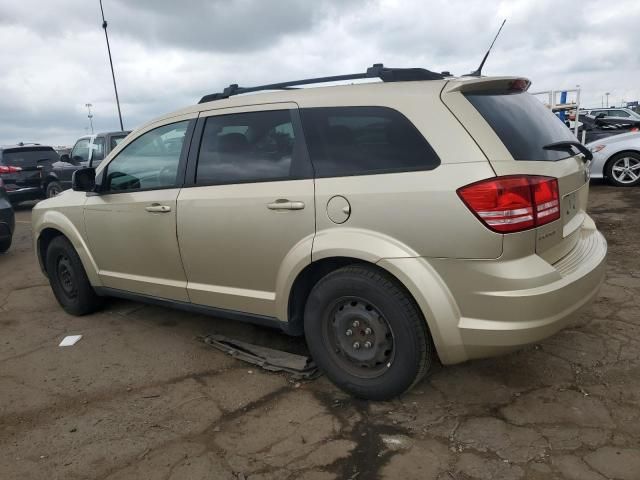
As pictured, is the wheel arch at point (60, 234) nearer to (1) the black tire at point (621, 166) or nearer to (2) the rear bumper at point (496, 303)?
(2) the rear bumper at point (496, 303)

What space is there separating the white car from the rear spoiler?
7.66m

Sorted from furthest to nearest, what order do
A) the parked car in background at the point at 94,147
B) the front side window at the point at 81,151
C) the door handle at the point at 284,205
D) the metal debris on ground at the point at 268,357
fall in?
the front side window at the point at 81,151, the parked car in background at the point at 94,147, the metal debris on ground at the point at 268,357, the door handle at the point at 284,205

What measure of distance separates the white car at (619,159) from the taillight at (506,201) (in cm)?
823

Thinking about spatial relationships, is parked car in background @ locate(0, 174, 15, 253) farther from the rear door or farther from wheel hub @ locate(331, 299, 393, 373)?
the rear door

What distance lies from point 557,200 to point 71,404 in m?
3.01

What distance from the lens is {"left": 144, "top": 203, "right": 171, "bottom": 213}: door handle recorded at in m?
3.55

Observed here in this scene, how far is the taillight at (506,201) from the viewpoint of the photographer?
2.39 meters

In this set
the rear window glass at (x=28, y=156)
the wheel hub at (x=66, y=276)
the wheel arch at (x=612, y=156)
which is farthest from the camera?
the rear window glass at (x=28, y=156)

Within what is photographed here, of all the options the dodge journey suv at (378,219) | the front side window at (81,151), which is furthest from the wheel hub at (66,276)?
the front side window at (81,151)

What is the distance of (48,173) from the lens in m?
12.7

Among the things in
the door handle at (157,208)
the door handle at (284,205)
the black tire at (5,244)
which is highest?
the door handle at (284,205)

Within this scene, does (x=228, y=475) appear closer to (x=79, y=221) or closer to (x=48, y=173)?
(x=79, y=221)

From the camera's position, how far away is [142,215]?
12.3ft

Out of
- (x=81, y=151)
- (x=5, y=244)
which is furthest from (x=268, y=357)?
(x=81, y=151)
